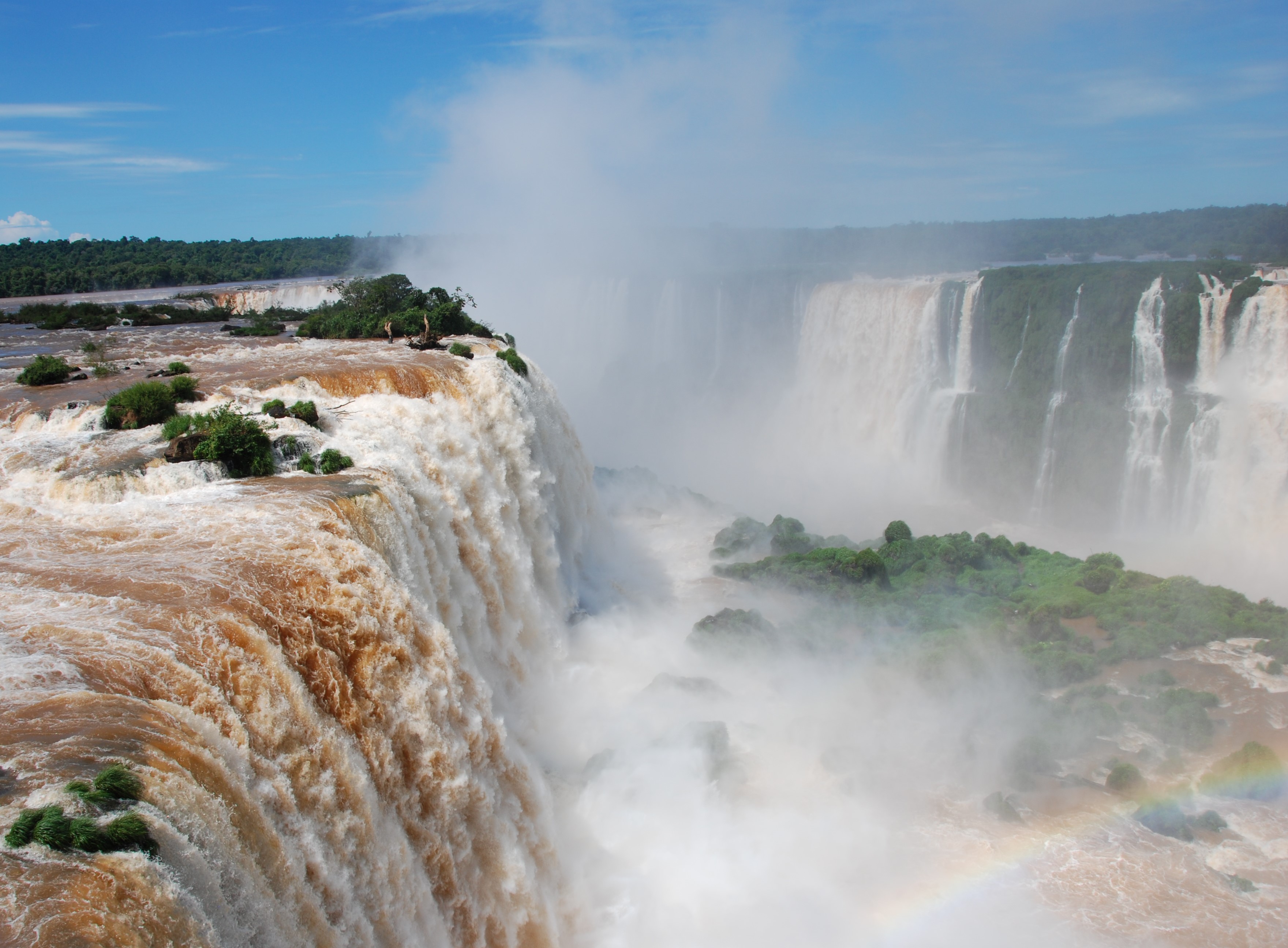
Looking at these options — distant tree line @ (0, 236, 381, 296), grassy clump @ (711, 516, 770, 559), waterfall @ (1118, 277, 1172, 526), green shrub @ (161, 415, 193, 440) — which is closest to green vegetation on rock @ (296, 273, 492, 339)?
grassy clump @ (711, 516, 770, 559)

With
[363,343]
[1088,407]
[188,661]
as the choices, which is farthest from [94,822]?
[1088,407]

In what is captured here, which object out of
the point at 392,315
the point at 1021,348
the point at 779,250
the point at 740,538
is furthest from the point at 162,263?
the point at 1021,348

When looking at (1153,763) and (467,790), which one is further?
(1153,763)

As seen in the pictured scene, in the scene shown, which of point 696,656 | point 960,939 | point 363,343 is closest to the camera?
point 960,939

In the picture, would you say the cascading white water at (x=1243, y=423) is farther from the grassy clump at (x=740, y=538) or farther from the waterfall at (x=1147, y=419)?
the grassy clump at (x=740, y=538)

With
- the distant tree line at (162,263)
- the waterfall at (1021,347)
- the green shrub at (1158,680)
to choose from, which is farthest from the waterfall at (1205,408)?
the distant tree line at (162,263)

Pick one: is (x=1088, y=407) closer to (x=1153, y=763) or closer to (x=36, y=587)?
(x=1153, y=763)

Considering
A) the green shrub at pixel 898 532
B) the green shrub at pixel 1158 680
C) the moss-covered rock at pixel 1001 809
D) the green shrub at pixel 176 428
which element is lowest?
the moss-covered rock at pixel 1001 809
